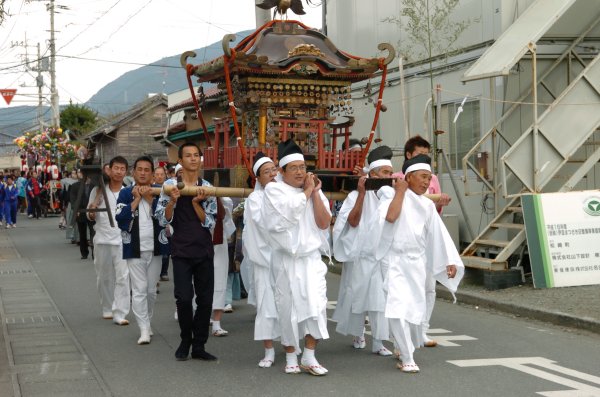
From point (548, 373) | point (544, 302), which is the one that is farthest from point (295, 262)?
point (544, 302)

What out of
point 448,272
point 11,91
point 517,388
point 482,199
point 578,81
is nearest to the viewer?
point 517,388

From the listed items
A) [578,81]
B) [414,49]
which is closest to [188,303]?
[578,81]

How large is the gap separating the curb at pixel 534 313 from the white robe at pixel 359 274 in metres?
2.78

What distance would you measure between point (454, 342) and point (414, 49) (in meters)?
9.09

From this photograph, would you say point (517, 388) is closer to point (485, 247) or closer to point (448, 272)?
point (448, 272)

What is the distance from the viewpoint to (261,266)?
319 inches

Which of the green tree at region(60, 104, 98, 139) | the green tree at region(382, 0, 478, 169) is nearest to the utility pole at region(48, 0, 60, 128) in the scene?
the green tree at region(60, 104, 98, 139)

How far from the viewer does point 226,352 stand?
868 cm

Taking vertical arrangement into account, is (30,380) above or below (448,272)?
below

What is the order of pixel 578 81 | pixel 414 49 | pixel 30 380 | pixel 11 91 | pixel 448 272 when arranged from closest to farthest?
pixel 30 380 → pixel 448 272 → pixel 578 81 → pixel 414 49 → pixel 11 91

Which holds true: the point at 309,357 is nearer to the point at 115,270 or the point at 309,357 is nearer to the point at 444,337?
the point at 444,337

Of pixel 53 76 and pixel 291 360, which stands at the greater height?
pixel 53 76

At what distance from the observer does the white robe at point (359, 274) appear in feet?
27.4

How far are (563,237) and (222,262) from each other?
510 cm
